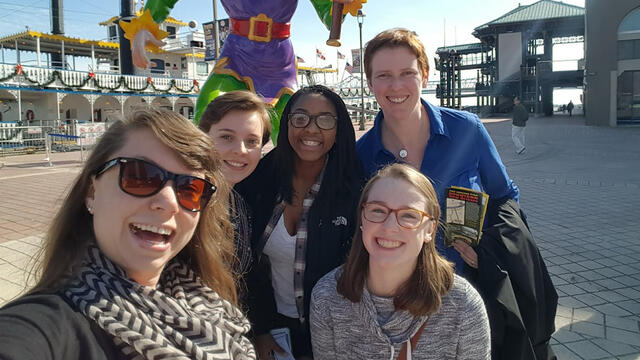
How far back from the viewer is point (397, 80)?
1.98 meters

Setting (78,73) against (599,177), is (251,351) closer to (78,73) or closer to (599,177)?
(599,177)

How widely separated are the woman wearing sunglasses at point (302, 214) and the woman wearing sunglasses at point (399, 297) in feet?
1.06

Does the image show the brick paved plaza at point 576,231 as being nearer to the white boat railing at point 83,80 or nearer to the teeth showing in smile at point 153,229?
the teeth showing in smile at point 153,229

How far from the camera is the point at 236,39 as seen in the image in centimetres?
314

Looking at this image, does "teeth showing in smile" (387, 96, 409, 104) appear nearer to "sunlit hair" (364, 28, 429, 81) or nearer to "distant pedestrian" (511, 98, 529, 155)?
"sunlit hair" (364, 28, 429, 81)

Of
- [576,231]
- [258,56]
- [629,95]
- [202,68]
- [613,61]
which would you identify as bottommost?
[576,231]

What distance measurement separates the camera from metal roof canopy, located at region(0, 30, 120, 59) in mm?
25547

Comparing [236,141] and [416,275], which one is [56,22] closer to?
[236,141]

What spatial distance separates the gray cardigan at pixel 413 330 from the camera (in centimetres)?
152

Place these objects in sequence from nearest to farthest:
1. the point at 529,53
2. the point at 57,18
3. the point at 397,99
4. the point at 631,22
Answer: the point at 397,99, the point at 631,22, the point at 57,18, the point at 529,53

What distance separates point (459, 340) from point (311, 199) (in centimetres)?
83

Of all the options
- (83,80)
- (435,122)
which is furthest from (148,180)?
(83,80)

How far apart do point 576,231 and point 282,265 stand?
4.82 m

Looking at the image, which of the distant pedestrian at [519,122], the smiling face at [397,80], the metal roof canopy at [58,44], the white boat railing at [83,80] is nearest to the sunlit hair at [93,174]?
the smiling face at [397,80]
